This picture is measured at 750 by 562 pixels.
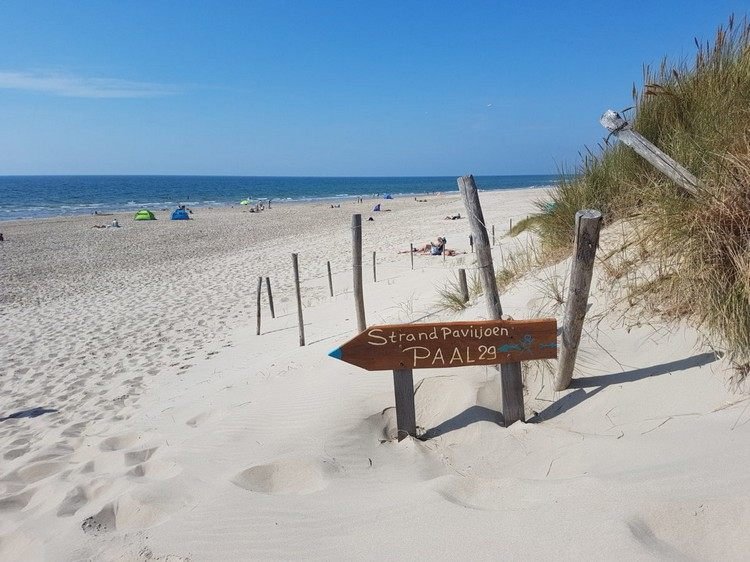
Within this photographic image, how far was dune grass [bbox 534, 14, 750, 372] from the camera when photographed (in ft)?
11.1

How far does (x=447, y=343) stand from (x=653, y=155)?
104 inches

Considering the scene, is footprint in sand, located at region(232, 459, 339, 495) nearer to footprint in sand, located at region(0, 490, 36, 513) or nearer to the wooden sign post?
the wooden sign post

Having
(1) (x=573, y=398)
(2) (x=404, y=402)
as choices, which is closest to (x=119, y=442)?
(2) (x=404, y=402)

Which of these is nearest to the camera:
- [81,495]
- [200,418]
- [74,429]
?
[81,495]

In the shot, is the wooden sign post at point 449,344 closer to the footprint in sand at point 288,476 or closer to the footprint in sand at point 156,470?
the footprint in sand at point 288,476

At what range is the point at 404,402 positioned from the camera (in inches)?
136

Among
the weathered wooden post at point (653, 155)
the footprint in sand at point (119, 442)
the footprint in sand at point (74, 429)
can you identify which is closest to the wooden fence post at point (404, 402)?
the footprint in sand at point (119, 442)

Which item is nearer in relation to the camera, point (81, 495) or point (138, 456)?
point (81, 495)

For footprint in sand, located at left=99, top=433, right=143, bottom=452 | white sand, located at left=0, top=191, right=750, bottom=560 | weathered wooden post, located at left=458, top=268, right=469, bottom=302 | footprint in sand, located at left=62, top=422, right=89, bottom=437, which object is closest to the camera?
white sand, located at left=0, top=191, right=750, bottom=560

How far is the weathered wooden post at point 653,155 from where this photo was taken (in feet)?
13.5

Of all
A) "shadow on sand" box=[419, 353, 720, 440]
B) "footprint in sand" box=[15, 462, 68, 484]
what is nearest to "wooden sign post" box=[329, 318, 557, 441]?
"shadow on sand" box=[419, 353, 720, 440]

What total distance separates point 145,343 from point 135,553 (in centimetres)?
652

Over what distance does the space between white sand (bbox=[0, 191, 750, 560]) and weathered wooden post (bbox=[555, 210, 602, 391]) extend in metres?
0.23

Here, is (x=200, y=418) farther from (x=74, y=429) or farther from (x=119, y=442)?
(x=74, y=429)
